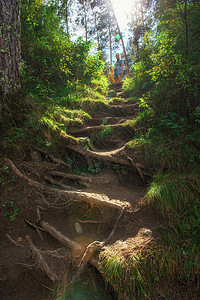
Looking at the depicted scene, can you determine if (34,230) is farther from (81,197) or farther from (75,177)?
(75,177)

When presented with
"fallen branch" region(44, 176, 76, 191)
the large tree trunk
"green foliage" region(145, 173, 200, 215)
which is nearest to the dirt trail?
"fallen branch" region(44, 176, 76, 191)

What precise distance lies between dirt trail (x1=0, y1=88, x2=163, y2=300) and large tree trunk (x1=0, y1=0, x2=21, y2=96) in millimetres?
1421

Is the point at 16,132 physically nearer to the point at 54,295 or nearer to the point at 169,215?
the point at 54,295

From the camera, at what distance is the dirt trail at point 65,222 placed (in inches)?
79.1

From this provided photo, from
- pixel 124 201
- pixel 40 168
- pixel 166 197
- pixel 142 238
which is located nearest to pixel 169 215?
pixel 166 197

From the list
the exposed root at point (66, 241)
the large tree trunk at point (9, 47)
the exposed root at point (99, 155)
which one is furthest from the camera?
the exposed root at point (99, 155)

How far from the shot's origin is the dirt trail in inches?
79.1

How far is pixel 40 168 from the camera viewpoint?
293 centimetres

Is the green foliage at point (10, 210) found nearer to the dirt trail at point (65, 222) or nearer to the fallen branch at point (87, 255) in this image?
the dirt trail at point (65, 222)

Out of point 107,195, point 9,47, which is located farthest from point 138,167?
point 9,47

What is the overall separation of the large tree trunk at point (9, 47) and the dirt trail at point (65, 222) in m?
1.42

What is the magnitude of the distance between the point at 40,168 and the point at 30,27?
530 cm

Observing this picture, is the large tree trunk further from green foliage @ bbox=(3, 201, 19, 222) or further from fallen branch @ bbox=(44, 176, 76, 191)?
green foliage @ bbox=(3, 201, 19, 222)

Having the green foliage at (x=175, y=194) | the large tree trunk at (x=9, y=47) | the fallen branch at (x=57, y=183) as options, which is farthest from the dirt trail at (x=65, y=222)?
the large tree trunk at (x=9, y=47)
